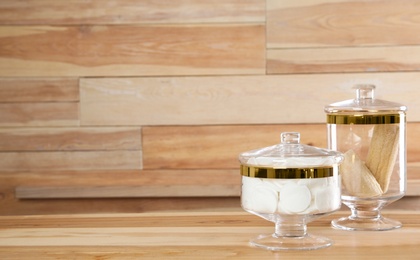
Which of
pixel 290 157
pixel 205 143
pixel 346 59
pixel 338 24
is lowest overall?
pixel 205 143

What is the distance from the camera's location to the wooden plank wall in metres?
2.56

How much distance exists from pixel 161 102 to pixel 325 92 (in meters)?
0.56

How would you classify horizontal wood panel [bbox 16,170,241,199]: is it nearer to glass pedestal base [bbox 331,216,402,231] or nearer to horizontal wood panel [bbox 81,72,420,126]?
horizontal wood panel [bbox 81,72,420,126]

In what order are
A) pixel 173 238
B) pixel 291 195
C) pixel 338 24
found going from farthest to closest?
pixel 338 24
pixel 173 238
pixel 291 195

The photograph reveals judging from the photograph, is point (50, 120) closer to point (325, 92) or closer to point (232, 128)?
point (232, 128)

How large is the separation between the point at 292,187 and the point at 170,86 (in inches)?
56.2

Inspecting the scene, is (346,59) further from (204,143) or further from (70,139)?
(70,139)

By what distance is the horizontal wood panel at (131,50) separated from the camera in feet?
8.45

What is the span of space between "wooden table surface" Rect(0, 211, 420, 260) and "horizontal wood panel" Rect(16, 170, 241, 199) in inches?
40.9

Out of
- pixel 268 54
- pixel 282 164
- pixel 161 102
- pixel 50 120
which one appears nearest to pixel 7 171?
pixel 50 120

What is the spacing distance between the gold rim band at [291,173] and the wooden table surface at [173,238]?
0.12m

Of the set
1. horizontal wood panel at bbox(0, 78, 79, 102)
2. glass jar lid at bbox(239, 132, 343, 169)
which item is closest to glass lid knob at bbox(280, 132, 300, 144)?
glass jar lid at bbox(239, 132, 343, 169)

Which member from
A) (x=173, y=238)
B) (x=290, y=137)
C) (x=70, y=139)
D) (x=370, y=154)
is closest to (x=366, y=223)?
(x=370, y=154)

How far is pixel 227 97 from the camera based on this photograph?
259 centimetres
